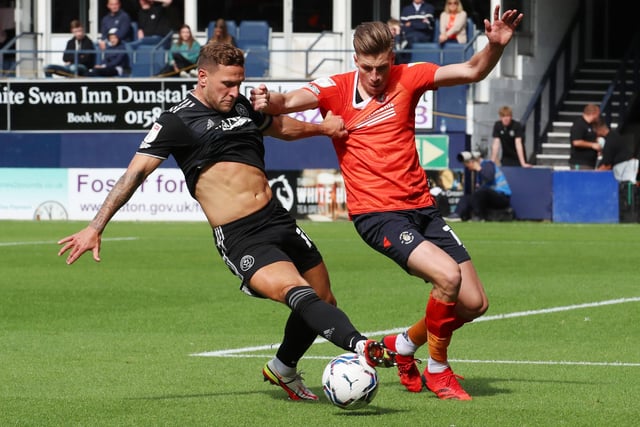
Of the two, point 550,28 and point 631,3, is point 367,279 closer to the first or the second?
point 550,28

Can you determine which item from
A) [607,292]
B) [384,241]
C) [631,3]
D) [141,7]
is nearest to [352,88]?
[384,241]

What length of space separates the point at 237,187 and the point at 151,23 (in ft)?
80.1

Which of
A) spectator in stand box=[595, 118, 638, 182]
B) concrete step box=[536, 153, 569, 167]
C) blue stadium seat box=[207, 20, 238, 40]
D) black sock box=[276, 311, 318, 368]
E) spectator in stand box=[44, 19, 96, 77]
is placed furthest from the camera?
blue stadium seat box=[207, 20, 238, 40]

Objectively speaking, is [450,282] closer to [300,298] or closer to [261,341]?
[300,298]

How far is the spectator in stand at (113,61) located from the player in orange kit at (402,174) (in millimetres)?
22262

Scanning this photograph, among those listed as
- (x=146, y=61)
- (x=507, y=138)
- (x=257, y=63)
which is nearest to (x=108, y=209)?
(x=507, y=138)

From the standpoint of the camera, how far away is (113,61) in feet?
99.5

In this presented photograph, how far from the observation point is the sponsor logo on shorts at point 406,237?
764cm

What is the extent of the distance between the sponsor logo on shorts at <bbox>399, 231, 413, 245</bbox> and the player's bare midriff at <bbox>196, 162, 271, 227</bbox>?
773 mm

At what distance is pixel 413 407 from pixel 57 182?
2190 centimetres

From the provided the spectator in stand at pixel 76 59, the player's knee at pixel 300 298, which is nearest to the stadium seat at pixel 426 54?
the spectator in stand at pixel 76 59

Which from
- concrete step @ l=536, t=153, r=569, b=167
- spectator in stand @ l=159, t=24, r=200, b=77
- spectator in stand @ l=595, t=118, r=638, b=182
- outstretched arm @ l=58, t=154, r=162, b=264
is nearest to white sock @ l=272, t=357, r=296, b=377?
outstretched arm @ l=58, t=154, r=162, b=264

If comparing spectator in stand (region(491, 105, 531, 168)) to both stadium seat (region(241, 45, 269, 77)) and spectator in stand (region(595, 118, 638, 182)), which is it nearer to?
spectator in stand (region(595, 118, 638, 182))

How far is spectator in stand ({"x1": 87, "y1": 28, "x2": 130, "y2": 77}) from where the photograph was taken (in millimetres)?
30219
